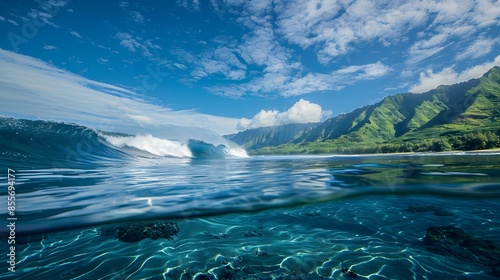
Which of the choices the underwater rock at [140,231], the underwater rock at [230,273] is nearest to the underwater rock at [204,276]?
the underwater rock at [230,273]

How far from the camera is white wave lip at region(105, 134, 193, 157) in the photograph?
37281 millimetres

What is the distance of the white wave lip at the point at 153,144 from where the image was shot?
1468 inches

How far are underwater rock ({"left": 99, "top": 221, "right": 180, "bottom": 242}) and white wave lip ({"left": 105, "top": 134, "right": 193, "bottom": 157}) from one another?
31.4 m

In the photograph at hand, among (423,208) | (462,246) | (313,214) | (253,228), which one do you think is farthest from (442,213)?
(253,228)

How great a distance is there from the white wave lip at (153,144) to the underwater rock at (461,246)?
39460 mm

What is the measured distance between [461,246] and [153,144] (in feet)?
152

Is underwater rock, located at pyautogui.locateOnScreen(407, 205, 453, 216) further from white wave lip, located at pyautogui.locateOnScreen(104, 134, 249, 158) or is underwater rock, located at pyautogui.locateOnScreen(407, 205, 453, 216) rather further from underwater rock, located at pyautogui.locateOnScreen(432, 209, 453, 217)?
white wave lip, located at pyautogui.locateOnScreen(104, 134, 249, 158)

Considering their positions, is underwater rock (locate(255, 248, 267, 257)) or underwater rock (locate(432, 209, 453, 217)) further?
underwater rock (locate(432, 209, 453, 217))

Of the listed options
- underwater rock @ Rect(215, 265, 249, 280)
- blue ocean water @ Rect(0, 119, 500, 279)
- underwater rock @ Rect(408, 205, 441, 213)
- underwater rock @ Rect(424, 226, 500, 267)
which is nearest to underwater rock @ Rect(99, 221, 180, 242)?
blue ocean water @ Rect(0, 119, 500, 279)

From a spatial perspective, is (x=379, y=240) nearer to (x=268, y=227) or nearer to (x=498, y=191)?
(x=268, y=227)

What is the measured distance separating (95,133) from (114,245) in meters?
34.2

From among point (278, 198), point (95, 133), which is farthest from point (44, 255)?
point (95, 133)

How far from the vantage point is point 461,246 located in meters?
6.75

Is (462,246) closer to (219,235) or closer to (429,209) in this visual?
(429,209)
